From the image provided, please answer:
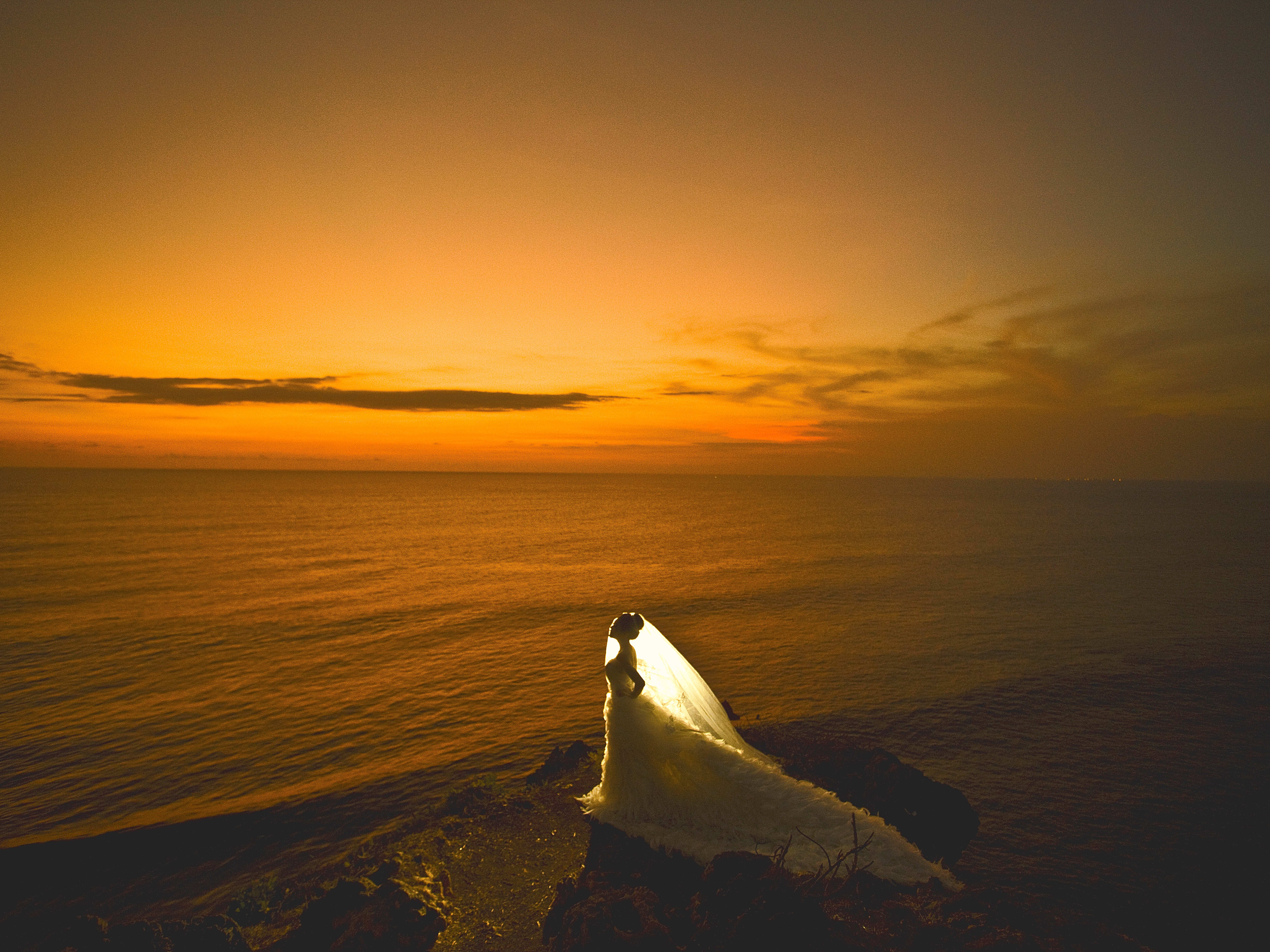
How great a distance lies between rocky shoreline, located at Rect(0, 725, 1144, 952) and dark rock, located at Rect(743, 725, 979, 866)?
0.11 feet

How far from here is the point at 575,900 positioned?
869 centimetres

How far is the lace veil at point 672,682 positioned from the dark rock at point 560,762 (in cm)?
540

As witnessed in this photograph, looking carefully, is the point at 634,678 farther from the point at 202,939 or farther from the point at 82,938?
the point at 82,938

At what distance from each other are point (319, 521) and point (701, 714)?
102819mm

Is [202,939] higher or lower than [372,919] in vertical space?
lower

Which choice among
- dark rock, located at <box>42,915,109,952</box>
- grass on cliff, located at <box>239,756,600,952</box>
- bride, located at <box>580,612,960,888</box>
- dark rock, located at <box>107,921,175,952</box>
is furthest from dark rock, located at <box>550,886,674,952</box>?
dark rock, located at <box>42,915,109,952</box>

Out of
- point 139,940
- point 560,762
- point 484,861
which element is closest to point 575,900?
point 484,861

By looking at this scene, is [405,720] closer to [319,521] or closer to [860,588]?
[860,588]

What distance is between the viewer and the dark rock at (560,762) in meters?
14.0

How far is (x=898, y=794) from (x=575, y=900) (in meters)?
6.60

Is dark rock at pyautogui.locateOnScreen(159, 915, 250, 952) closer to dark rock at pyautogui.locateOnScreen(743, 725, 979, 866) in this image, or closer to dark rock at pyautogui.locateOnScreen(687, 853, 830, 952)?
dark rock at pyautogui.locateOnScreen(687, 853, 830, 952)

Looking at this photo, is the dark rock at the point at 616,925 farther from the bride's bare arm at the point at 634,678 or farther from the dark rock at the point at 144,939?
the dark rock at the point at 144,939

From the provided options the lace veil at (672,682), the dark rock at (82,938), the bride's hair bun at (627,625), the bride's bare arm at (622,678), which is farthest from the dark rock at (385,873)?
the bride's hair bun at (627,625)

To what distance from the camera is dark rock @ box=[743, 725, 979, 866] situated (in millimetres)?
11312
